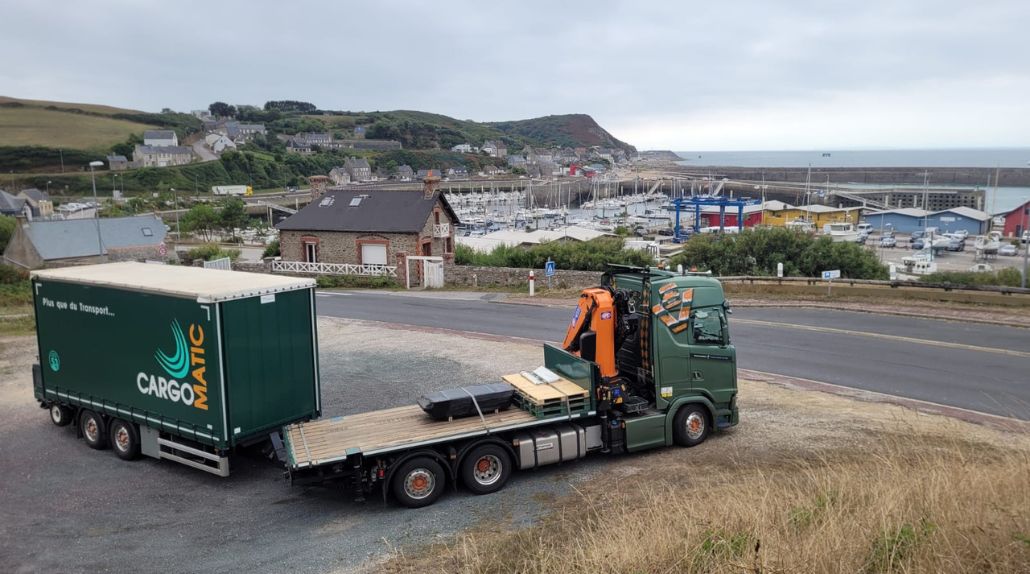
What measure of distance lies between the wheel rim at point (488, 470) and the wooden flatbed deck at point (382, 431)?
0.49 meters

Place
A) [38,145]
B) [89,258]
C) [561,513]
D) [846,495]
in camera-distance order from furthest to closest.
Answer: [38,145], [89,258], [561,513], [846,495]

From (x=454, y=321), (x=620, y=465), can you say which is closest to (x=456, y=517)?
(x=620, y=465)

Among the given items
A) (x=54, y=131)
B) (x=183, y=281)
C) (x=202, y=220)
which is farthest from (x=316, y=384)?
(x=54, y=131)

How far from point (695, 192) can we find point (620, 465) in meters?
168

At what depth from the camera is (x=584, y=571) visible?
6.38m

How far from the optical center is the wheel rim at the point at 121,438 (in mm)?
12433

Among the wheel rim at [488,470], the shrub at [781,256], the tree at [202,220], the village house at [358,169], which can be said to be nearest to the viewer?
the wheel rim at [488,470]

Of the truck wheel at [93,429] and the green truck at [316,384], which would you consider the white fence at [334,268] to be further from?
the truck wheel at [93,429]

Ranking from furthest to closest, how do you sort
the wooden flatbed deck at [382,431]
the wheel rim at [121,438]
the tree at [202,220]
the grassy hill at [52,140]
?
the grassy hill at [52,140]
the tree at [202,220]
the wheel rim at [121,438]
the wooden flatbed deck at [382,431]

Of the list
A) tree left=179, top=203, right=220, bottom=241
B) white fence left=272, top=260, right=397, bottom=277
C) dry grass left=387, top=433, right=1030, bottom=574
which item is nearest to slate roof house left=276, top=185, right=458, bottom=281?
white fence left=272, top=260, right=397, bottom=277

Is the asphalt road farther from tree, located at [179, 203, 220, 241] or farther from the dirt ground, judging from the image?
tree, located at [179, 203, 220, 241]

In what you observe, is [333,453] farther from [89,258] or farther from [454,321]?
[89,258]

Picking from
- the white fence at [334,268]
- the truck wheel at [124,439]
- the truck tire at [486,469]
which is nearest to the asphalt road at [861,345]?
the white fence at [334,268]

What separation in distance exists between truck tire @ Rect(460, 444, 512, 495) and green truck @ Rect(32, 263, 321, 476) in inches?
127
